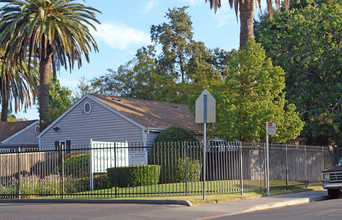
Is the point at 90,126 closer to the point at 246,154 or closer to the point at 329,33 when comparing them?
the point at 246,154

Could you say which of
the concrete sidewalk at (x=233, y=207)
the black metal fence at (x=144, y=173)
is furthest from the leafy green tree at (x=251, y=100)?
the concrete sidewalk at (x=233, y=207)

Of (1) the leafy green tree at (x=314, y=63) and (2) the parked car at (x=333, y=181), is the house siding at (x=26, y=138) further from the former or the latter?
(2) the parked car at (x=333, y=181)

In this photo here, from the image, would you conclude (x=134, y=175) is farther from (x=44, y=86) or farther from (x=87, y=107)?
(x=44, y=86)

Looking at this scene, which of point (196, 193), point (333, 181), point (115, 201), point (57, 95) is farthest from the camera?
point (57, 95)

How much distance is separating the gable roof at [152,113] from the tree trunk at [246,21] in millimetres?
6526

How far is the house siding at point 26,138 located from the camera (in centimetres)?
4616

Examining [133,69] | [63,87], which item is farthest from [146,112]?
[63,87]

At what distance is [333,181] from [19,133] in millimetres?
34997

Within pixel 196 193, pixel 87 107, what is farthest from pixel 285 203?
pixel 87 107

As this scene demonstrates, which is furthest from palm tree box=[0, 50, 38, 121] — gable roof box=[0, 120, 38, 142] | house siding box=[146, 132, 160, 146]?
house siding box=[146, 132, 160, 146]

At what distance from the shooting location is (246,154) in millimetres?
22812

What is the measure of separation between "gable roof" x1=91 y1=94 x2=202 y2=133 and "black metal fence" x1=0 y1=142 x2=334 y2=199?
18.8 ft

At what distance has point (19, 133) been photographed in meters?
46.7

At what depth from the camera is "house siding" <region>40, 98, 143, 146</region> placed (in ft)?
94.5
